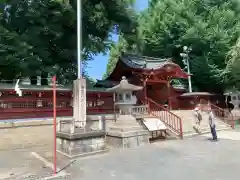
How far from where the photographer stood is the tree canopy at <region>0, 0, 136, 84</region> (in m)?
12.7

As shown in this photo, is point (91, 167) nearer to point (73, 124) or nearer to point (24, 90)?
point (73, 124)

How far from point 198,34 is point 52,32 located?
15.0 metres

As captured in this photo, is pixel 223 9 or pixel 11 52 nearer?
pixel 11 52

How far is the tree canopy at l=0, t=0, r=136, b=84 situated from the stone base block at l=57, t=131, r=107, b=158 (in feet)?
19.9

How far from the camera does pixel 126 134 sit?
1000 centimetres

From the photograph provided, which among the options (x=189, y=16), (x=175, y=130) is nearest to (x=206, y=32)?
(x=189, y=16)

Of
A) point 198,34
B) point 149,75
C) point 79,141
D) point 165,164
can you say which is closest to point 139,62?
point 149,75

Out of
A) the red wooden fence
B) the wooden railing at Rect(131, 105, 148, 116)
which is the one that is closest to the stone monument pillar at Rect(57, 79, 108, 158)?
the red wooden fence

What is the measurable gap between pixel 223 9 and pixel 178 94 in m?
10.6

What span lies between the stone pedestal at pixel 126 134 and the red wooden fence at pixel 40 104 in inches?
137

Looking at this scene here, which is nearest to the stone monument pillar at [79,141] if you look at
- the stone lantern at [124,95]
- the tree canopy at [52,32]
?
the stone lantern at [124,95]

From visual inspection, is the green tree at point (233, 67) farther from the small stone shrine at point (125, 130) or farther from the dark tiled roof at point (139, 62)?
the small stone shrine at point (125, 130)

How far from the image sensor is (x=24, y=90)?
11.4 meters

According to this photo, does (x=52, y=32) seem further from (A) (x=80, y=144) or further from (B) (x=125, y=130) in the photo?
(A) (x=80, y=144)
